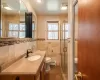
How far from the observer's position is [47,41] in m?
5.54

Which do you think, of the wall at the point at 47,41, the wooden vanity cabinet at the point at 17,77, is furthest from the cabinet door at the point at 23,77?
the wall at the point at 47,41

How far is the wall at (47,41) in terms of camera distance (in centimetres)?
548

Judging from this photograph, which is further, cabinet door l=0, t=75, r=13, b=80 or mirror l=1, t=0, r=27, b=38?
mirror l=1, t=0, r=27, b=38

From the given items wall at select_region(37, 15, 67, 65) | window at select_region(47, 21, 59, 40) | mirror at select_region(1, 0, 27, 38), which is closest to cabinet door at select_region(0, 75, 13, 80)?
A: mirror at select_region(1, 0, 27, 38)

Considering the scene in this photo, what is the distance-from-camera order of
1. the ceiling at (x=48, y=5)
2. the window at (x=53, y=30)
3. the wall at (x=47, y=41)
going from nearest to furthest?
the ceiling at (x=48, y=5) → the wall at (x=47, y=41) → the window at (x=53, y=30)

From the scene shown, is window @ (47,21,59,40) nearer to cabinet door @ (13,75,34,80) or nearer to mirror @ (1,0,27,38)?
mirror @ (1,0,27,38)

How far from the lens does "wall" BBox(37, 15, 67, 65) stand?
5477 mm

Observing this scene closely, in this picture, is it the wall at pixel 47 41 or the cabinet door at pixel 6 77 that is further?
the wall at pixel 47 41

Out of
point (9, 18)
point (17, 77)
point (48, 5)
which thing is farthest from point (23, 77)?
point (48, 5)

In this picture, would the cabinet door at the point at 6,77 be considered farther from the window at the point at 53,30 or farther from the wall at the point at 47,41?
the window at the point at 53,30

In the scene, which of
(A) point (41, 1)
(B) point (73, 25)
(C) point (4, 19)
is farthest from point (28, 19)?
(C) point (4, 19)

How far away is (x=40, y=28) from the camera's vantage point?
5.54 m

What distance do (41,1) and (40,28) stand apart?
1984mm

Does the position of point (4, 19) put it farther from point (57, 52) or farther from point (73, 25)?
point (57, 52)
